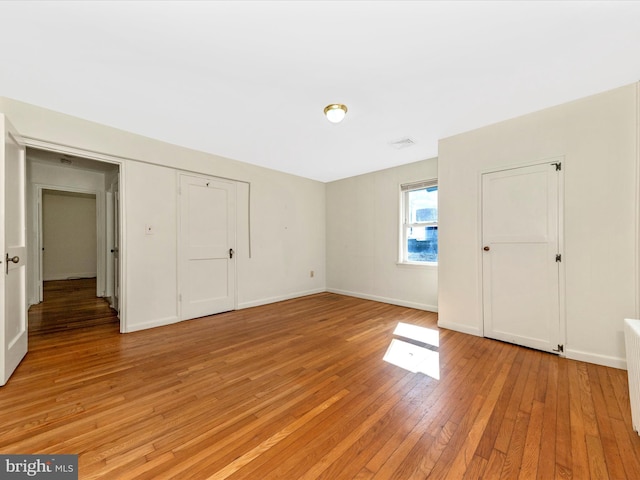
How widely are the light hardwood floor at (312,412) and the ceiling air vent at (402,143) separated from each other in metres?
2.62

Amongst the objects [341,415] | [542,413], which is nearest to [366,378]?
[341,415]

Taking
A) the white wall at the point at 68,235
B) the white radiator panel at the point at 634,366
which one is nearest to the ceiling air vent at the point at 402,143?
the white radiator panel at the point at 634,366

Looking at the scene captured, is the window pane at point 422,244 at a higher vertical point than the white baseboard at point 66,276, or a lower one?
higher

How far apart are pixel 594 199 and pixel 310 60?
2.91 metres

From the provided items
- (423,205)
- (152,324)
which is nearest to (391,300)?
(423,205)

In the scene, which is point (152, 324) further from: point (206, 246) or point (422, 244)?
point (422, 244)

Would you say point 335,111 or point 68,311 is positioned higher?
point 335,111

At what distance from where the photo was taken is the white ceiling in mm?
1599

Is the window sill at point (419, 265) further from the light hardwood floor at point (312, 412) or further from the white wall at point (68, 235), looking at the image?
the white wall at point (68, 235)

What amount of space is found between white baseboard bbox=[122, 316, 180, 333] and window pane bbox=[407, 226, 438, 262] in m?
3.97

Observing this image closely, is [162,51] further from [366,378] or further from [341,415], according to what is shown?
[366,378]

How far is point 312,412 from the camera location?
69.2 inches

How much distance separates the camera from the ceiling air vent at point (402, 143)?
3.53 meters

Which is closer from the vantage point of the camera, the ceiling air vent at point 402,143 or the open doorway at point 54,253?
the ceiling air vent at point 402,143
